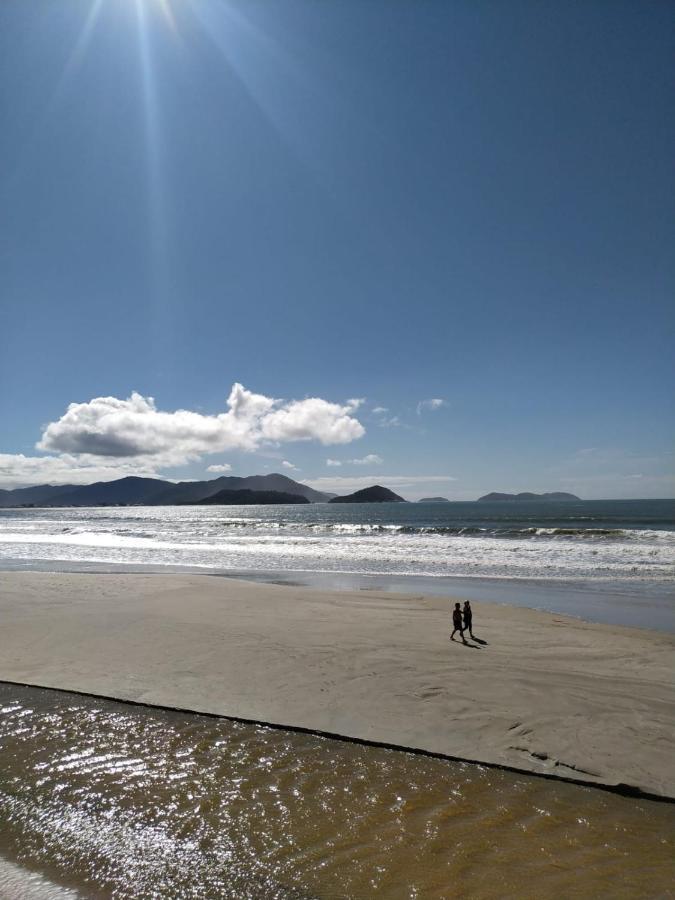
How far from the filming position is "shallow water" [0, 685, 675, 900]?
333 cm

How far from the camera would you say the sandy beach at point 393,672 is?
5500 mm

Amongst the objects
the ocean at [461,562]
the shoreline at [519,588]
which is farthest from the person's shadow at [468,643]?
the ocean at [461,562]

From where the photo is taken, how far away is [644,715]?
6.26 metres

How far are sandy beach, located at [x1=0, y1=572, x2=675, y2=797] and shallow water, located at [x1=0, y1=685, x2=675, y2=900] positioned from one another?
0.60 metres

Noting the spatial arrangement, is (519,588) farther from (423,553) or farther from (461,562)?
(423,553)

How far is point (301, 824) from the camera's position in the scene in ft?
12.9

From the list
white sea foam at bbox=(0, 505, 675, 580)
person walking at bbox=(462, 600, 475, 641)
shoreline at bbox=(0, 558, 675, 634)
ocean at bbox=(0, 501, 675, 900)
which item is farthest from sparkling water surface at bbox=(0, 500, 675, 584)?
ocean at bbox=(0, 501, 675, 900)

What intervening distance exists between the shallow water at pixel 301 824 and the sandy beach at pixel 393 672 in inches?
23.5

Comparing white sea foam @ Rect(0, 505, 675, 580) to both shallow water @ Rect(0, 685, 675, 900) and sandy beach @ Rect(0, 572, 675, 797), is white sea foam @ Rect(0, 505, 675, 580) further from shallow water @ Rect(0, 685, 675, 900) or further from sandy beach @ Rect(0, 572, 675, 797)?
shallow water @ Rect(0, 685, 675, 900)

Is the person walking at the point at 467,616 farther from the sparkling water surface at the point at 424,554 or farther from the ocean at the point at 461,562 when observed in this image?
the sparkling water surface at the point at 424,554

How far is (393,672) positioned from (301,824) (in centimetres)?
399

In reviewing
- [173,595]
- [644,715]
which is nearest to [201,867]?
[644,715]

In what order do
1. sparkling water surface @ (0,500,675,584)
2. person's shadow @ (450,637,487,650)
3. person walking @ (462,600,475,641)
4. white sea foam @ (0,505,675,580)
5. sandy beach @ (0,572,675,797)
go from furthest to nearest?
1. white sea foam @ (0,505,675,580)
2. sparkling water surface @ (0,500,675,584)
3. person walking @ (462,600,475,641)
4. person's shadow @ (450,637,487,650)
5. sandy beach @ (0,572,675,797)

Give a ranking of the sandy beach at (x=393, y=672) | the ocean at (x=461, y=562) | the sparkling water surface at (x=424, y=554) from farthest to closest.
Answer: the sparkling water surface at (x=424, y=554)
the ocean at (x=461, y=562)
the sandy beach at (x=393, y=672)
